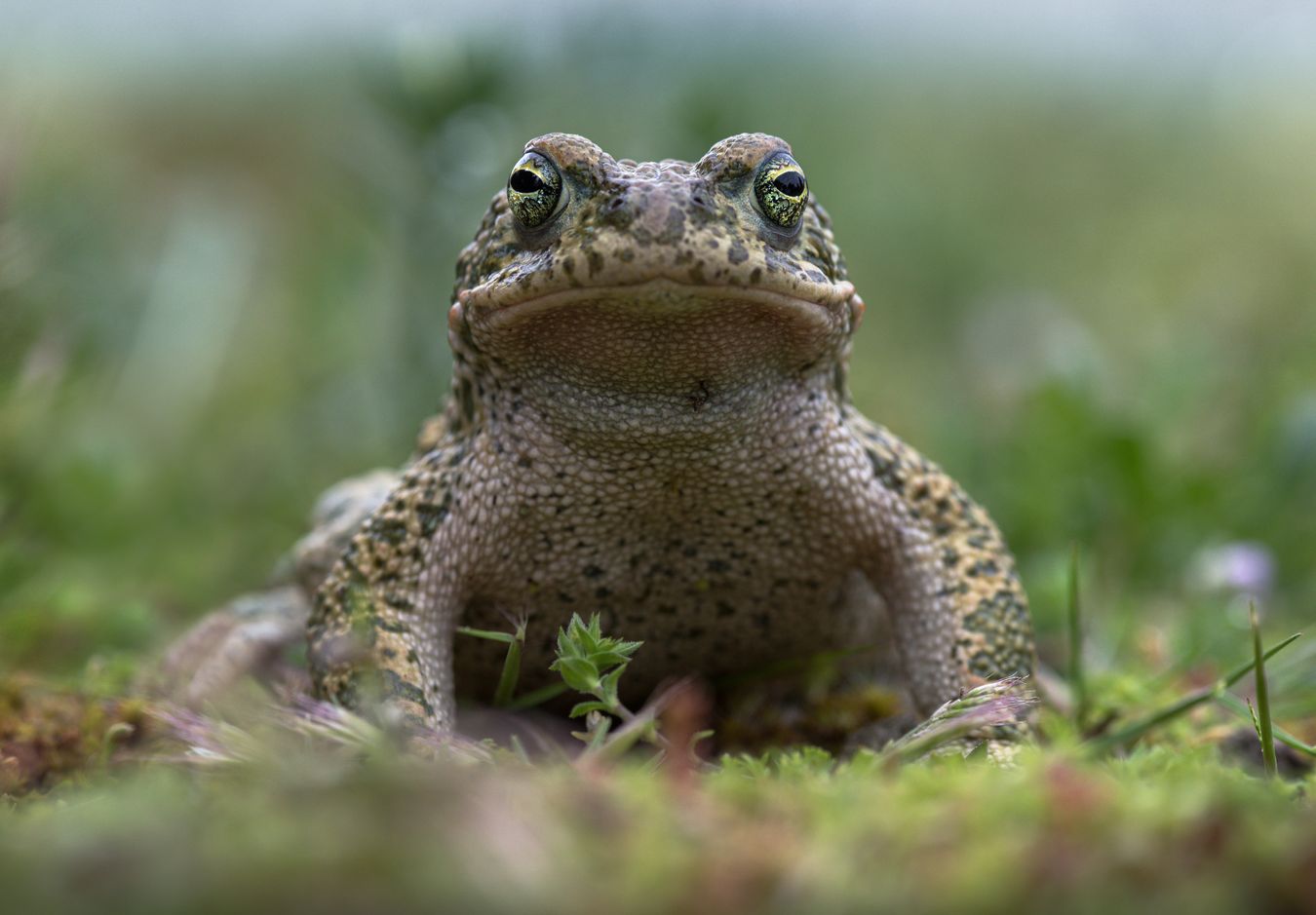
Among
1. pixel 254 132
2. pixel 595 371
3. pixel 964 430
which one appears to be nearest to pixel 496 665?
pixel 595 371

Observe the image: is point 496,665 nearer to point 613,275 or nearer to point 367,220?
point 613,275

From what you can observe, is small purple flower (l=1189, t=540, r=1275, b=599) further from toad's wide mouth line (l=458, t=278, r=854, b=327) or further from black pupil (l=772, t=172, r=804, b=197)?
black pupil (l=772, t=172, r=804, b=197)

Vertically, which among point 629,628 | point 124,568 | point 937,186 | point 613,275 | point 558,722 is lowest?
point 124,568

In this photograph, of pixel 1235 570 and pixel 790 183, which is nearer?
pixel 790 183

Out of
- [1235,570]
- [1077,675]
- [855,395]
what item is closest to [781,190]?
[1077,675]

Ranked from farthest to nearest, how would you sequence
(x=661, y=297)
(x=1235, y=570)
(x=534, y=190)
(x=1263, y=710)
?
1. (x=1235, y=570)
2. (x=534, y=190)
3. (x=661, y=297)
4. (x=1263, y=710)

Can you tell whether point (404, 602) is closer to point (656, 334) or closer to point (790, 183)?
point (656, 334)

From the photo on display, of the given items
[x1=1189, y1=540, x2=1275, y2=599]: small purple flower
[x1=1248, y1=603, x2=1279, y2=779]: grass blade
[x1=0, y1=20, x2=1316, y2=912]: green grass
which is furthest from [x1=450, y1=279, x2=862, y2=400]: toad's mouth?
[x1=1189, y1=540, x2=1275, y2=599]: small purple flower

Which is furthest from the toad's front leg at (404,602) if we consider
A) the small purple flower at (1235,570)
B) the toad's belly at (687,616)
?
the small purple flower at (1235,570)
